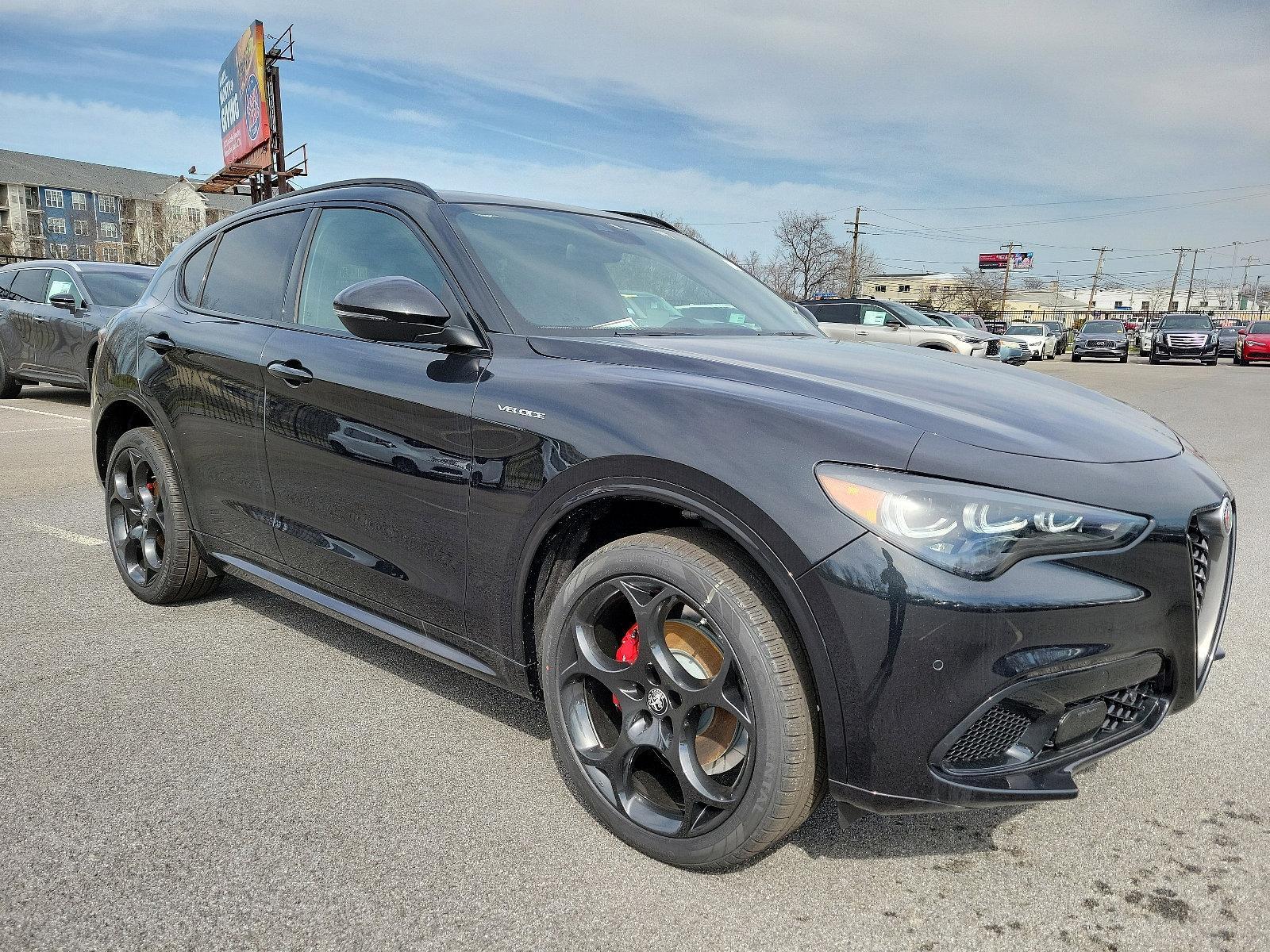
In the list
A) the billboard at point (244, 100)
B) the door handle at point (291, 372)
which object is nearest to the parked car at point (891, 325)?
the door handle at point (291, 372)

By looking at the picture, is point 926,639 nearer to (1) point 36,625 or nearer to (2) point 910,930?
(2) point 910,930

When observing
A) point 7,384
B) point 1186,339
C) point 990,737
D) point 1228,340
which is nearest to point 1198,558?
point 990,737

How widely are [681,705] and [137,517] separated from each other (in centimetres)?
301

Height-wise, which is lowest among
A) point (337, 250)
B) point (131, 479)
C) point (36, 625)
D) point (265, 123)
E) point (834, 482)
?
point (36, 625)

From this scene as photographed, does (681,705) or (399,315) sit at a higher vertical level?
(399,315)

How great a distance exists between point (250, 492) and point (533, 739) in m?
1.37

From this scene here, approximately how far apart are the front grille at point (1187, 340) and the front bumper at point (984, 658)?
36462mm

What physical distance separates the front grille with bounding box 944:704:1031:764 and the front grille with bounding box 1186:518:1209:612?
0.54 metres

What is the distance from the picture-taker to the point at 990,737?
6.32 ft

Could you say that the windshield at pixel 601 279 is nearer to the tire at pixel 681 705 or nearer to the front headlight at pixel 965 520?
the tire at pixel 681 705

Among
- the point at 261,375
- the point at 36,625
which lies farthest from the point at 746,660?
the point at 36,625

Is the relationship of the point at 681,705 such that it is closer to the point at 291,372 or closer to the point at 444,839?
the point at 444,839

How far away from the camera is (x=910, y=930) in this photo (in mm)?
2018

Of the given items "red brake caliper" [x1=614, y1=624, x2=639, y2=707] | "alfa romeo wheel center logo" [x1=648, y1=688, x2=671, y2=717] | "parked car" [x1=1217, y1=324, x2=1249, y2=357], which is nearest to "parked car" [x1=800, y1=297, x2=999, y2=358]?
"red brake caliper" [x1=614, y1=624, x2=639, y2=707]
